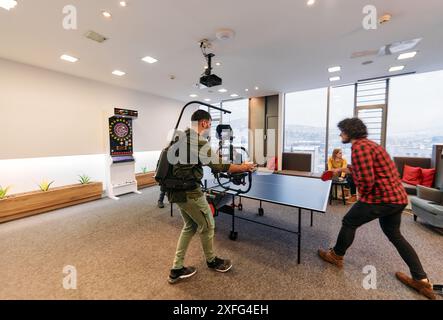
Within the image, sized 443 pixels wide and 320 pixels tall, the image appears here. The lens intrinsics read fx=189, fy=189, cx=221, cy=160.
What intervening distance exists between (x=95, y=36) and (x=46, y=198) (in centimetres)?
341

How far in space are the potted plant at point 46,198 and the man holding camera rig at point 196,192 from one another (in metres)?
3.78

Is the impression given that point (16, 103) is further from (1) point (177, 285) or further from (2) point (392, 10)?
(2) point (392, 10)

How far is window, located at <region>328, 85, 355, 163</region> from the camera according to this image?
568 centimetres

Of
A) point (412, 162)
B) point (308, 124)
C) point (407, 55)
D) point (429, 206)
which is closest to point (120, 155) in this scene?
point (308, 124)

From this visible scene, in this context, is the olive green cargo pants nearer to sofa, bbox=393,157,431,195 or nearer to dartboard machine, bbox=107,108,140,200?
dartboard machine, bbox=107,108,140,200

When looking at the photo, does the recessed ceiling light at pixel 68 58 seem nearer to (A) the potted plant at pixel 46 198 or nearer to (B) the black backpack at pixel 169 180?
(A) the potted plant at pixel 46 198

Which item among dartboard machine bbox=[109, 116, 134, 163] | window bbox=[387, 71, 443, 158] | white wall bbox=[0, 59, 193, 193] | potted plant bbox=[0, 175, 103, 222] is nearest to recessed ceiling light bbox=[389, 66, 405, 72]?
window bbox=[387, 71, 443, 158]

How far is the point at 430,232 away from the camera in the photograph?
2.97 meters

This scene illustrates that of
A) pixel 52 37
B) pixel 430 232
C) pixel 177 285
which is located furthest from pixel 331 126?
pixel 52 37

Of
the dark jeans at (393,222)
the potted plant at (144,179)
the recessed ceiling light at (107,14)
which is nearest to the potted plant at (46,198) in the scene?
the potted plant at (144,179)

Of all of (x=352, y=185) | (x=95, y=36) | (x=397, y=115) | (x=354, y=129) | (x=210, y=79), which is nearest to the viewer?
(x=354, y=129)

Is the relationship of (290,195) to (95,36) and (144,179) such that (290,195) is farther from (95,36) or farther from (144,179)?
(144,179)

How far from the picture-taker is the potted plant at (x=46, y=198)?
140 inches

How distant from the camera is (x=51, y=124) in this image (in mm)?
4266
